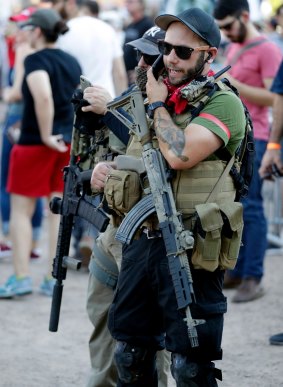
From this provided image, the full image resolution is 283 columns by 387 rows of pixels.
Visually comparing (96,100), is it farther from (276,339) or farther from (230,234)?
(276,339)

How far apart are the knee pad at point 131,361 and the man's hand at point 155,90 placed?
108cm

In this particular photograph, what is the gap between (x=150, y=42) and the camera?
4469 mm

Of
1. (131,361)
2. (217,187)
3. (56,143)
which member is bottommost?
(56,143)

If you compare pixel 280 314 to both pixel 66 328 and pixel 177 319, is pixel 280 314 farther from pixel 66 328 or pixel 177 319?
pixel 177 319

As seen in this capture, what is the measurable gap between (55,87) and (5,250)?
6.71 feet

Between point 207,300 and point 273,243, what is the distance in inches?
197

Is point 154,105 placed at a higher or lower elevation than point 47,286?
higher

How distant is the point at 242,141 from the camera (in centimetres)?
410

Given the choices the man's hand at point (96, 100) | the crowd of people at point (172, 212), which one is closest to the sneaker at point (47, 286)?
the crowd of people at point (172, 212)

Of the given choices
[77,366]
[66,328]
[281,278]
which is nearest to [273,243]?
[281,278]

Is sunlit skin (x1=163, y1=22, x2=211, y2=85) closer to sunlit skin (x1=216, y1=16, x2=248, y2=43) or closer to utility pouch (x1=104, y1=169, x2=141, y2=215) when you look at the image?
utility pouch (x1=104, y1=169, x2=141, y2=215)

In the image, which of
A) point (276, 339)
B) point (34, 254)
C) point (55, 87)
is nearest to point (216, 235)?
point (276, 339)

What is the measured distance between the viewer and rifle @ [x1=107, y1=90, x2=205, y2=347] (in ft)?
12.5

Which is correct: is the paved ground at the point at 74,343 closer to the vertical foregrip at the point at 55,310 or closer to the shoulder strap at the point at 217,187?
the vertical foregrip at the point at 55,310
